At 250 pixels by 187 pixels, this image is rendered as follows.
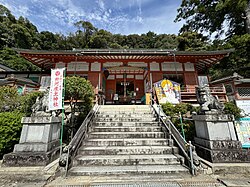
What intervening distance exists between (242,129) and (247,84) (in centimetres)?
676

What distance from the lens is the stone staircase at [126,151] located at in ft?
10.2

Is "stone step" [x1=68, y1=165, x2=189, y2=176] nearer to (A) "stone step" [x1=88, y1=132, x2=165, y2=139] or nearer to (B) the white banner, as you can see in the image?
(A) "stone step" [x1=88, y1=132, x2=165, y2=139]

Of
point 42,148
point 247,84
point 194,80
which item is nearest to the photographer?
point 42,148

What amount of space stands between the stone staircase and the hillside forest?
9674mm

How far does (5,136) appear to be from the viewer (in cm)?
400

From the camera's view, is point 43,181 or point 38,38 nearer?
point 43,181

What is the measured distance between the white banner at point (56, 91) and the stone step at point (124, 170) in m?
1.93

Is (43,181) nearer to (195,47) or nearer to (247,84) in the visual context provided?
(247,84)

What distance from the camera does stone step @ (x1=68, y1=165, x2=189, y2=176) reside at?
297 cm

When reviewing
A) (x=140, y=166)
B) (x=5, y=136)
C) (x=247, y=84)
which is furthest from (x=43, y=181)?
(x=247, y=84)

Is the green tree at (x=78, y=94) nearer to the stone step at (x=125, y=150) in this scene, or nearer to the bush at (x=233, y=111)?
the stone step at (x=125, y=150)

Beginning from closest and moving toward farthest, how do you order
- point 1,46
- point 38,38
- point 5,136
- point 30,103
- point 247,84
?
point 5,136 → point 30,103 → point 247,84 → point 1,46 → point 38,38

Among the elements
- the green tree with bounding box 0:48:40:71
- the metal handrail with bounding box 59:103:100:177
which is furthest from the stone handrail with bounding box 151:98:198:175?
the green tree with bounding box 0:48:40:71

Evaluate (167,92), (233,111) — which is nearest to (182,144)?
(233,111)
